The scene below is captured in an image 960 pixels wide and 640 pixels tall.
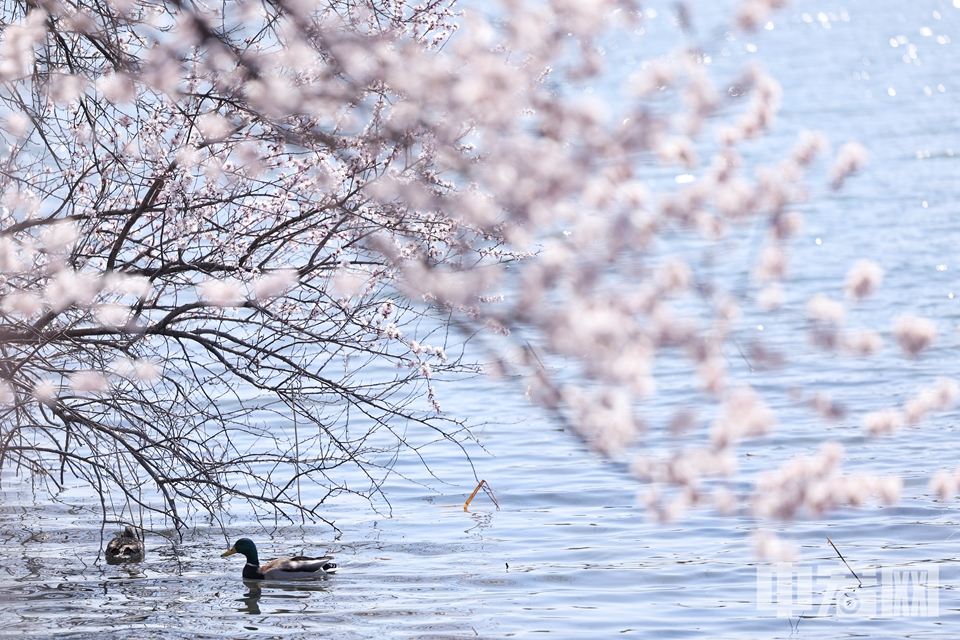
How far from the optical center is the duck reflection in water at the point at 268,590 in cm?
841

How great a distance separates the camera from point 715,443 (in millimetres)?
4586

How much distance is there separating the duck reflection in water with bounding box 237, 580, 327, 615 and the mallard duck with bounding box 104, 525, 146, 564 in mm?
957

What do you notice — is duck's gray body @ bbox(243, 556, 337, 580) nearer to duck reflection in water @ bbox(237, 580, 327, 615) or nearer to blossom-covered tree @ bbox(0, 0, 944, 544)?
duck reflection in water @ bbox(237, 580, 327, 615)

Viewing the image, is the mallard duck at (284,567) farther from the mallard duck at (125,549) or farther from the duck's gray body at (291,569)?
the mallard duck at (125,549)

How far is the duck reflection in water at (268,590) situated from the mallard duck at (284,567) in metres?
0.06

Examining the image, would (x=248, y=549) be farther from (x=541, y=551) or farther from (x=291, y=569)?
(x=541, y=551)

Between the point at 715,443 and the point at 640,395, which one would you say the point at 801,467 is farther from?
the point at 640,395

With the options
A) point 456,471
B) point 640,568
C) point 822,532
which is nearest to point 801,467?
point 640,568

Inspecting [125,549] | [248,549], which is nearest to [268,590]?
[248,549]

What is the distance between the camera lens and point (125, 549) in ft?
29.9

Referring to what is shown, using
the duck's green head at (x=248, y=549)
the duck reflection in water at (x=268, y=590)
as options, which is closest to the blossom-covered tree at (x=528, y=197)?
the duck reflection in water at (x=268, y=590)

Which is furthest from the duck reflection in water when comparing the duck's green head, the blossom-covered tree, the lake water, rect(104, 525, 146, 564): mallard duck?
the blossom-covered tree

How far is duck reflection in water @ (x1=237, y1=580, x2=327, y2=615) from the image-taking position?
8.41 meters

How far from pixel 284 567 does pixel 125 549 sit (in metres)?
1.36
